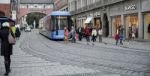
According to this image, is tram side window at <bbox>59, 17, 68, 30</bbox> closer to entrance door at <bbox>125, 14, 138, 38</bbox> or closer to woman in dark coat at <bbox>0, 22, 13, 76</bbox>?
entrance door at <bbox>125, 14, 138, 38</bbox>

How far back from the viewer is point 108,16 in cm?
5047

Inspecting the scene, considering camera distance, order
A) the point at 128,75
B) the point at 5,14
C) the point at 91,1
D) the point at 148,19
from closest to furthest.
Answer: the point at 128,75 < the point at 148,19 < the point at 91,1 < the point at 5,14

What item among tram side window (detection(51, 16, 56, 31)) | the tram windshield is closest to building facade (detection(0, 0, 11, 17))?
tram side window (detection(51, 16, 56, 31))

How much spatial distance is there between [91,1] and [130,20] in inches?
842

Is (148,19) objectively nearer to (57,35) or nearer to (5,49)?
(57,35)

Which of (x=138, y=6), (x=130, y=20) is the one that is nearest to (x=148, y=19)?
(x=138, y=6)

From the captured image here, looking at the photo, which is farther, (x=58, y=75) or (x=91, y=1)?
(x=91, y=1)

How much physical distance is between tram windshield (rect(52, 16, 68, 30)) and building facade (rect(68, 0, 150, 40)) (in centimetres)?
425

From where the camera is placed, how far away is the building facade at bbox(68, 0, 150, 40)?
1470 inches

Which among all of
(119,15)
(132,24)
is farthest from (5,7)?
(132,24)

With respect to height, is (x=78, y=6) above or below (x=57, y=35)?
above

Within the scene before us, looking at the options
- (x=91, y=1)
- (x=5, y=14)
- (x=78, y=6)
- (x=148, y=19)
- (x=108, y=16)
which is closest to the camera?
(x=148, y=19)

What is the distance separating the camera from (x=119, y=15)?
4541 centimetres

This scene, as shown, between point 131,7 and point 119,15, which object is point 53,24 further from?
point 131,7
